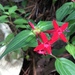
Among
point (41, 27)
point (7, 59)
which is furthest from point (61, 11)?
point (7, 59)

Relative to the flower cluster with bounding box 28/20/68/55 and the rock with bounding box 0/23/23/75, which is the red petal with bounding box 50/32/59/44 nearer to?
the flower cluster with bounding box 28/20/68/55

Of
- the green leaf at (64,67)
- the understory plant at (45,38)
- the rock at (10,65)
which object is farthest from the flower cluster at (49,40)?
the rock at (10,65)

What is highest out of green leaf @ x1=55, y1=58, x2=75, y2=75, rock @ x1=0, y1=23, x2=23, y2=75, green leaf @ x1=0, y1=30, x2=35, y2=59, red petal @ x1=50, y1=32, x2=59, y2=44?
red petal @ x1=50, y1=32, x2=59, y2=44

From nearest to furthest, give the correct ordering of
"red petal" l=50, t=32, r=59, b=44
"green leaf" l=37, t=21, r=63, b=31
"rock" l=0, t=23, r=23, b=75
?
"red petal" l=50, t=32, r=59, b=44 < "green leaf" l=37, t=21, r=63, b=31 < "rock" l=0, t=23, r=23, b=75

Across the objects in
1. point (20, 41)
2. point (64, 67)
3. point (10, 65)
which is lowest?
point (10, 65)

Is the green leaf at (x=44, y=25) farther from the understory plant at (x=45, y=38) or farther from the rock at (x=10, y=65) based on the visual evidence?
the rock at (x=10, y=65)

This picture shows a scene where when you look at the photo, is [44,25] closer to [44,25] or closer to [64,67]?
[44,25]

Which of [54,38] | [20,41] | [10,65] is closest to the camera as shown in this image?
[54,38]

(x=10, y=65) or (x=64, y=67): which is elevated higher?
(x=64, y=67)

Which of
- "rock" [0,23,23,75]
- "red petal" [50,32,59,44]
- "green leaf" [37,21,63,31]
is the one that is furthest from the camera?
"rock" [0,23,23,75]

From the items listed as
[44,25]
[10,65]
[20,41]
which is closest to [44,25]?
[44,25]

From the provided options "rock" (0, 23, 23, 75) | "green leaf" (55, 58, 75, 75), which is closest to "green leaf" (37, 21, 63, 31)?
"green leaf" (55, 58, 75, 75)

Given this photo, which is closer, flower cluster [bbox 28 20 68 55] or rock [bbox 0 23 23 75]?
flower cluster [bbox 28 20 68 55]
